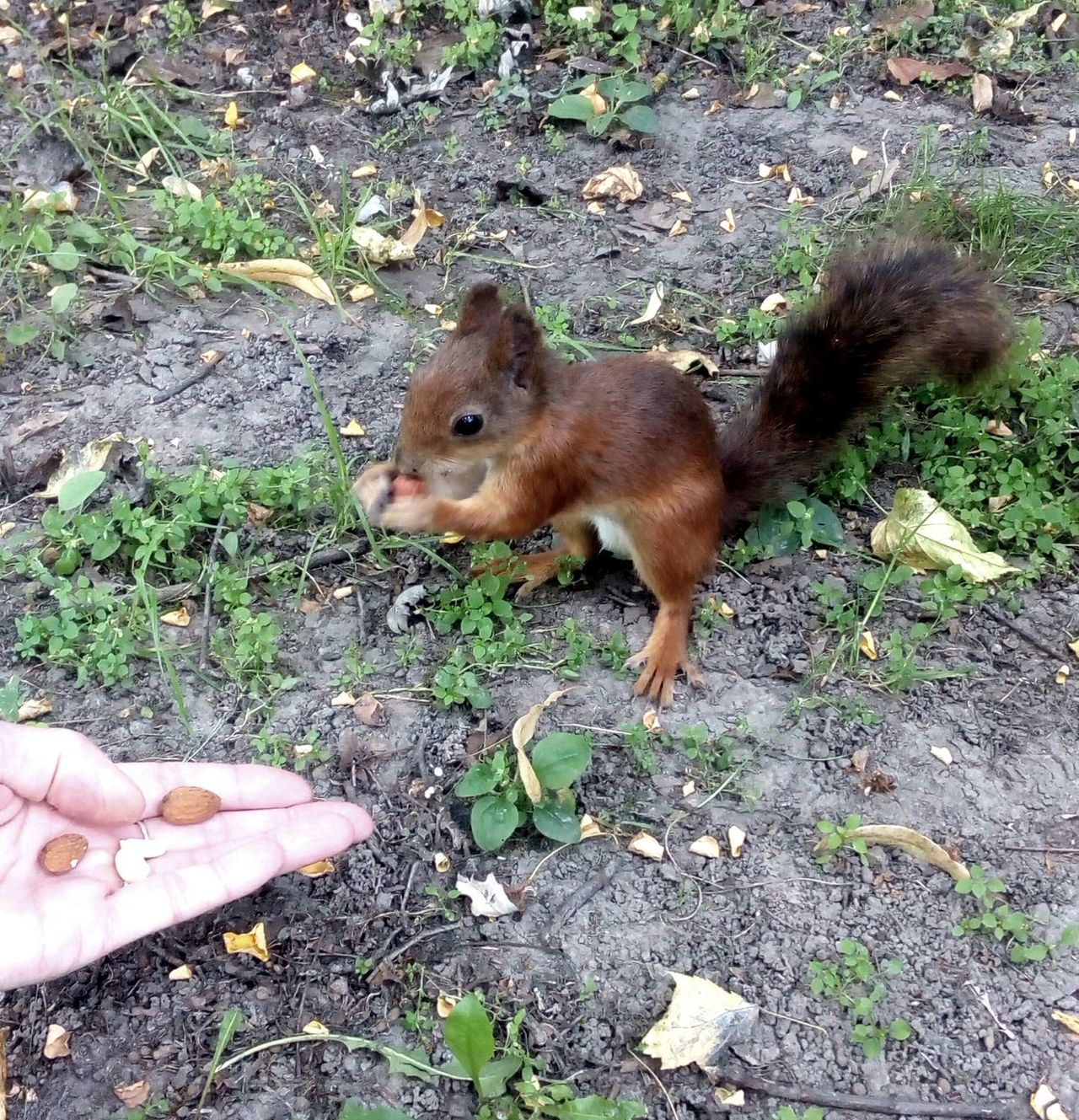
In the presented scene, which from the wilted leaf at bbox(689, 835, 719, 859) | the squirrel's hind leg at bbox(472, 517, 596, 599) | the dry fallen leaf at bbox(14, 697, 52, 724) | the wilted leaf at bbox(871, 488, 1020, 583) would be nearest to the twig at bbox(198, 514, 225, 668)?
the dry fallen leaf at bbox(14, 697, 52, 724)

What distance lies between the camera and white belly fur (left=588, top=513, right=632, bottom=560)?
203cm

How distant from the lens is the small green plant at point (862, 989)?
1441 millimetres

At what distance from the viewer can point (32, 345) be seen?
258 centimetres

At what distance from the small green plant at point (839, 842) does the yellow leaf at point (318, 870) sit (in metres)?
0.78

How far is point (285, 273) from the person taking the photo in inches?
106

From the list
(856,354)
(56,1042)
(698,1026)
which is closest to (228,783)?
(56,1042)

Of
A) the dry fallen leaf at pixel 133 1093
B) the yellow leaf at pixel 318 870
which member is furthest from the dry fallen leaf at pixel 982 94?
the dry fallen leaf at pixel 133 1093

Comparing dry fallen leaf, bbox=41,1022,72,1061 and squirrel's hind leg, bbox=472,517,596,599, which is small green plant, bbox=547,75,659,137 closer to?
squirrel's hind leg, bbox=472,517,596,599

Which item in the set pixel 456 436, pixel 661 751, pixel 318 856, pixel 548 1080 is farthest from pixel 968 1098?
pixel 456 436

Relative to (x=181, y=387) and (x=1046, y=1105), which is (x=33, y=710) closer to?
(x=181, y=387)

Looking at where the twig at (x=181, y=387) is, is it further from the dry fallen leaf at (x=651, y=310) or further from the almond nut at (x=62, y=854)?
the almond nut at (x=62, y=854)

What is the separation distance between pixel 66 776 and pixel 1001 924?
140cm

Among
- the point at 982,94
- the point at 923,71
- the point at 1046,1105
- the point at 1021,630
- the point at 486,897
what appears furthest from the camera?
the point at 923,71

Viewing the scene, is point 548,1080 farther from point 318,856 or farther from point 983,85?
point 983,85
